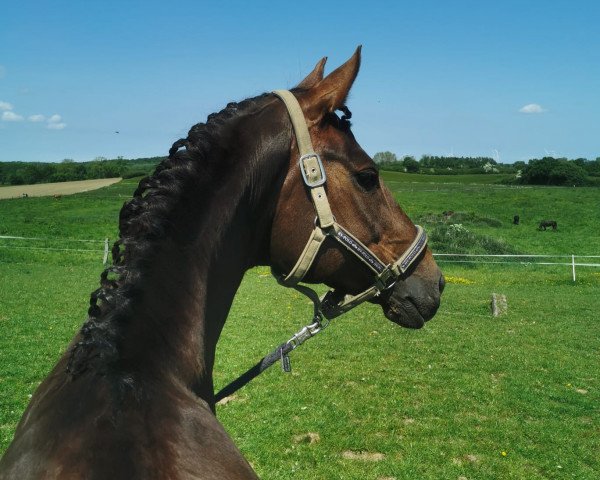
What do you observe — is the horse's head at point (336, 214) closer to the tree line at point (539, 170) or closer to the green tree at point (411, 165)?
the tree line at point (539, 170)

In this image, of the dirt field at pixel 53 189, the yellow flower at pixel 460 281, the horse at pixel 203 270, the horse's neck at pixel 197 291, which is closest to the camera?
the horse at pixel 203 270

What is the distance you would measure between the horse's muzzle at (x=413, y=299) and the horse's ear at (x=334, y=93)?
36.7 inches

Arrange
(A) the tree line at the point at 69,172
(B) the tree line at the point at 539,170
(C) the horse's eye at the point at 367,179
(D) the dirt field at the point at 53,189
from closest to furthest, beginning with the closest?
1. (C) the horse's eye at the point at 367,179
2. (D) the dirt field at the point at 53,189
3. (A) the tree line at the point at 69,172
4. (B) the tree line at the point at 539,170

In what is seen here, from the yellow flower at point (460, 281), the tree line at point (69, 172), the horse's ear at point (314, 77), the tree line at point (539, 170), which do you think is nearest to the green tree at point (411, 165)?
the tree line at point (539, 170)

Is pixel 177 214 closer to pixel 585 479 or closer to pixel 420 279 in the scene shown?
pixel 420 279

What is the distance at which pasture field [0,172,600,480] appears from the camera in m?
6.21

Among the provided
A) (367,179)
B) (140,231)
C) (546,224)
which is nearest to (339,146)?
(367,179)

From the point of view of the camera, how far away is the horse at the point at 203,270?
1492 mm

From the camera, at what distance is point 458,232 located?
33.2 meters

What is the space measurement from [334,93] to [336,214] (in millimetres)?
552

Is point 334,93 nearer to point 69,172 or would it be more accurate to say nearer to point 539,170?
point 69,172

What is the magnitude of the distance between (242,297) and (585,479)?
1369 centimetres

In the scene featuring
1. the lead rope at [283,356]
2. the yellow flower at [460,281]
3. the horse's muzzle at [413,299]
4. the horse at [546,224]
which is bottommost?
the yellow flower at [460,281]

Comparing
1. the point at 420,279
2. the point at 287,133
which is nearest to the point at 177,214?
the point at 287,133
